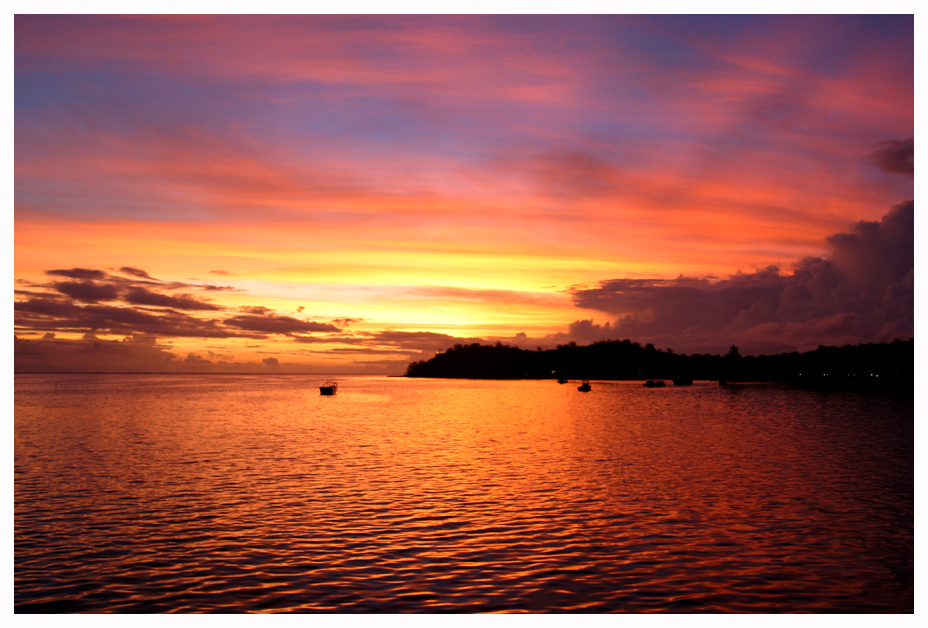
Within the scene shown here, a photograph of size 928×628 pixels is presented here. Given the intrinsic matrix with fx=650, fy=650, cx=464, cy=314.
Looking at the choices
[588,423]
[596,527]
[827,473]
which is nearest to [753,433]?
[588,423]

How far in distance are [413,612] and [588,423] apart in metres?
74.0

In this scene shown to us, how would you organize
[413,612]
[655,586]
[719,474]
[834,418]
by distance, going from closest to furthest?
[413,612]
[655,586]
[719,474]
[834,418]

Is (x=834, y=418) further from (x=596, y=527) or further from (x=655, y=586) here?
(x=655, y=586)

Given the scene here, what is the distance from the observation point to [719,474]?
44.3 m

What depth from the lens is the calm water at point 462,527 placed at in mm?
20469

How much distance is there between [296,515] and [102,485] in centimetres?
1634

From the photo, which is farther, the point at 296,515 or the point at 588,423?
the point at 588,423

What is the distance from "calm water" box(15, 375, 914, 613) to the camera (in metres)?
20.5

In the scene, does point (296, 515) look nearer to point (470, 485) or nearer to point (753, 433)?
point (470, 485)

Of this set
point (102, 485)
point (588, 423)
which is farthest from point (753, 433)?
point (102, 485)

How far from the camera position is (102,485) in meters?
39.7

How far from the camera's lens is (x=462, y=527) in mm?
28844

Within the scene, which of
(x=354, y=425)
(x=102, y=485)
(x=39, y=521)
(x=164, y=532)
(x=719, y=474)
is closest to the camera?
(x=164, y=532)

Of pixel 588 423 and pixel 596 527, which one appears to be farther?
pixel 588 423
